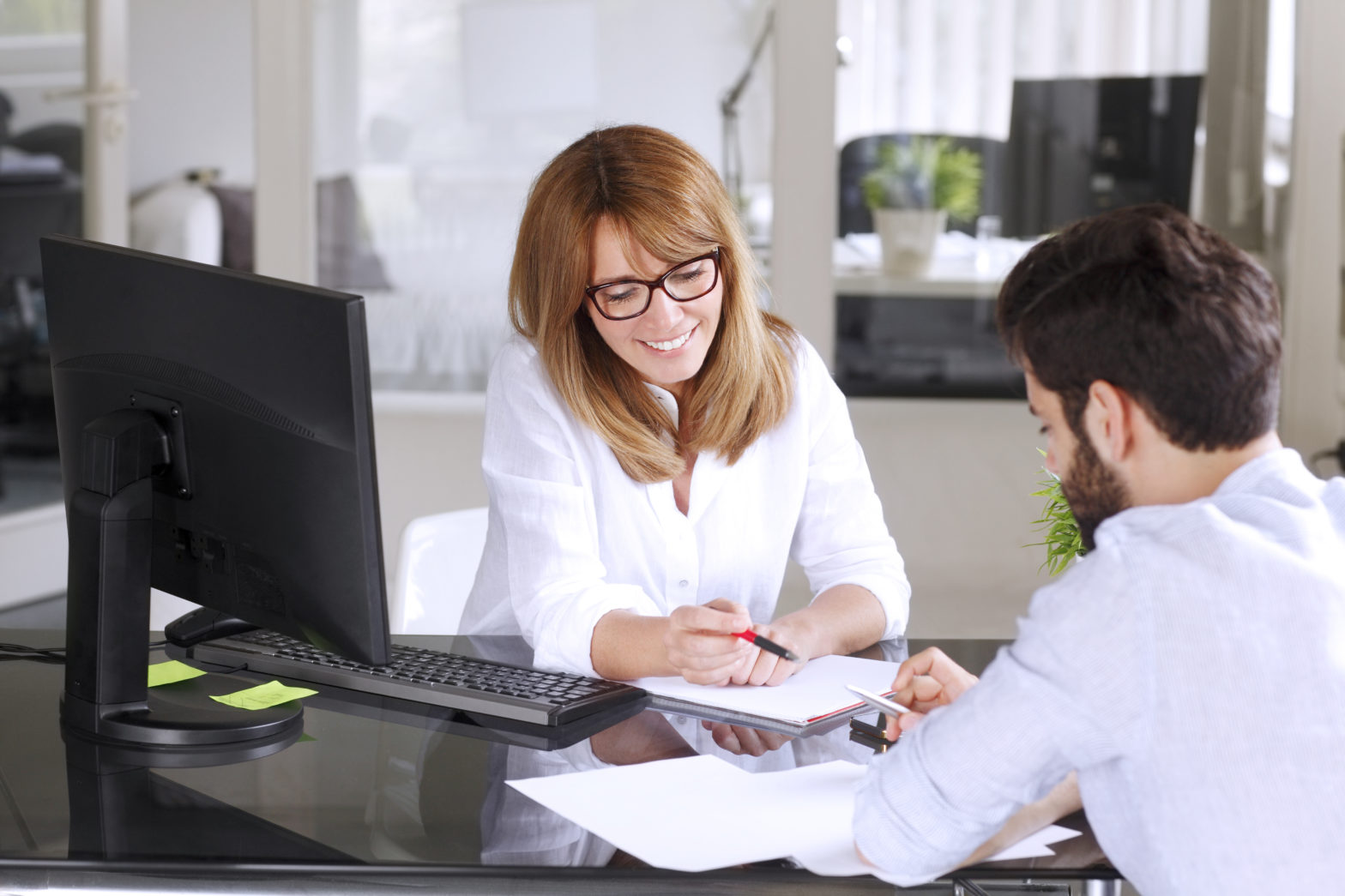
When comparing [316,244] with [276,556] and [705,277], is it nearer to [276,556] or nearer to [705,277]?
[705,277]

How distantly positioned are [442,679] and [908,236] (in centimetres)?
246

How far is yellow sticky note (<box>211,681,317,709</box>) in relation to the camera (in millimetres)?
1306

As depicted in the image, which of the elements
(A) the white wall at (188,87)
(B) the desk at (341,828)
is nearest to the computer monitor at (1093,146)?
(B) the desk at (341,828)

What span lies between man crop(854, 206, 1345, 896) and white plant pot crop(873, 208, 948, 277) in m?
2.58

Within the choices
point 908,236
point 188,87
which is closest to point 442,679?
point 908,236

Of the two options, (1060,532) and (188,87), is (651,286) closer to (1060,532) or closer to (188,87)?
(1060,532)

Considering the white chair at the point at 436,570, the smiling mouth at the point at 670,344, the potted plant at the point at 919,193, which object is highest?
the potted plant at the point at 919,193

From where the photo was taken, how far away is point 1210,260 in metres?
0.93

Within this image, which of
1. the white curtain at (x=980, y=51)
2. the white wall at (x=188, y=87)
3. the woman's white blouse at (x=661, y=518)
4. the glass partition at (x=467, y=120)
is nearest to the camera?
the woman's white blouse at (x=661, y=518)

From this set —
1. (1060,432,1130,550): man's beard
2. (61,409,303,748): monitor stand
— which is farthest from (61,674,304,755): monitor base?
(1060,432,1130,550): man's beard

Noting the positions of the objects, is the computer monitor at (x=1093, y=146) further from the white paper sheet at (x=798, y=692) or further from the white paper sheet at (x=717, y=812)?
the white paper sheet at (x=717, y=812)

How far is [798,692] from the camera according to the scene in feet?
4.49

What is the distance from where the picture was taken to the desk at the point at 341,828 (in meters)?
0.97

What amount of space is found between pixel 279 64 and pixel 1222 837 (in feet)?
11.1
